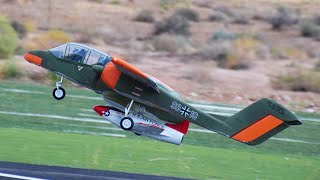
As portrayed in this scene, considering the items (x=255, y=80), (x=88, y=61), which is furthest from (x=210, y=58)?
(x=88, y=61)

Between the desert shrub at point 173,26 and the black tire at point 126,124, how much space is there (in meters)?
52.5

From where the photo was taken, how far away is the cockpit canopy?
51.3ft

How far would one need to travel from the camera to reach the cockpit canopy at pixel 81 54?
15.6 metres

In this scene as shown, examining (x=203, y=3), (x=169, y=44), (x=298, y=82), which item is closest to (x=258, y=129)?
(x=298, y=82)

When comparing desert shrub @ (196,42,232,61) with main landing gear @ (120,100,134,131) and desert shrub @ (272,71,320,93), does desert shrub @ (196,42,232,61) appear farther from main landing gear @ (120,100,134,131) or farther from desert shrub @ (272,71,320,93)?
main landing gear @ (120,100,134,131)

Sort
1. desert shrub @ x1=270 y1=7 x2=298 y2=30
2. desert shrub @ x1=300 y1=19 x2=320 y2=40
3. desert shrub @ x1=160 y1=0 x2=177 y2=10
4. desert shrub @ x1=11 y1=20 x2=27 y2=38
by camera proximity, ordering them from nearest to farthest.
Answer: desert shrub @ x1=11 y1=20 x2=27 y2=38, desert shrub @ x1=300 y1=19 x2=320 y2=40, desert shrub @ x1=270 y1=7 x2=298 y2=30, desert shrub @ x1=160 y1=0 x2=177 y2=10

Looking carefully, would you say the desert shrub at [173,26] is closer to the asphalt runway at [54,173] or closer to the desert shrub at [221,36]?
the desert shrub at [221,36]

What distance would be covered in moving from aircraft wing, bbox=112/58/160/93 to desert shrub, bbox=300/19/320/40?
57719mm

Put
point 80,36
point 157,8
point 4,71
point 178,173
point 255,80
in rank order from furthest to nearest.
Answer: point 157,8 < point 80,36 < point 255,80 < point 4,71 < point 178,173

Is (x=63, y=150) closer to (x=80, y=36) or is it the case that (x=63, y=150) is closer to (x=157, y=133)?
(x=157, y=133)

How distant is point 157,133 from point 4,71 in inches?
1146

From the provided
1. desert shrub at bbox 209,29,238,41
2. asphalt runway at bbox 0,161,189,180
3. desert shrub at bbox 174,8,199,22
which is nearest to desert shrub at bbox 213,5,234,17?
desert shrub at bbox 174,8,199,22

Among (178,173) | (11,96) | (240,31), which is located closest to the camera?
(178,173)

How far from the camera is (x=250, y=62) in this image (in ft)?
177
